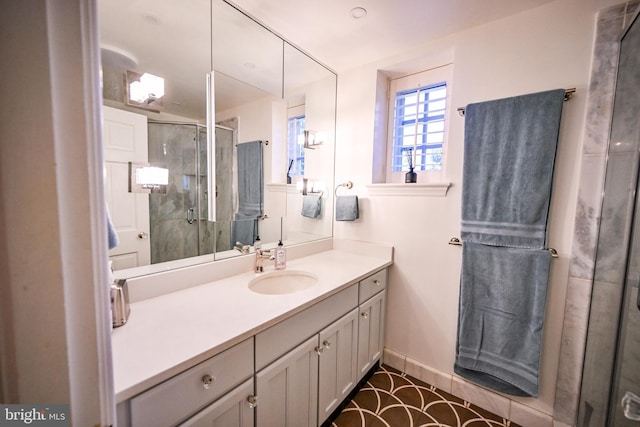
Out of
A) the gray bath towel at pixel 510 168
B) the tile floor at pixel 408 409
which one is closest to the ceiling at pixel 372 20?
the gray bath towel at pixel 510 168

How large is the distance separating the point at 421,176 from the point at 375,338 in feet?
3.92

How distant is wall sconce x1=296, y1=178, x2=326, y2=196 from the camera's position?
1.98 meters

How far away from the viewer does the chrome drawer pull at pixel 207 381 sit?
784mm

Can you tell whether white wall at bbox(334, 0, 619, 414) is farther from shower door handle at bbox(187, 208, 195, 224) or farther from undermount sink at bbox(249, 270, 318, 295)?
shower door handle at bbox(187, 208, 195, 224)

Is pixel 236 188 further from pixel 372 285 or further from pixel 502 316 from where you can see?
pixel 502 316

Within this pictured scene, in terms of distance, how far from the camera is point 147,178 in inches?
45.1

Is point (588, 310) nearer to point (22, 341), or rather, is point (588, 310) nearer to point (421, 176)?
point (421, 176)

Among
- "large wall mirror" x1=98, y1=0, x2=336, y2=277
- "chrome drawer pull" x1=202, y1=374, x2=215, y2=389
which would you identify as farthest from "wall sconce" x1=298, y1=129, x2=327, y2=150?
"chrome drawer pull" x1=202, y1=374, x2=215, y2=389

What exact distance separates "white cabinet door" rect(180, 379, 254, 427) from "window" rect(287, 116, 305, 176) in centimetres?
139

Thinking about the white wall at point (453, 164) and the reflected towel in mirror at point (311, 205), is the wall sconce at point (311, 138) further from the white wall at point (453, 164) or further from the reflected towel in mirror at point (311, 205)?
the reflected towel in mirror at point (311, 205)

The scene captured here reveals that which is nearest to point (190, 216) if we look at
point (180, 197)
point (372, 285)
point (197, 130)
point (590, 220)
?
point (180, 197)

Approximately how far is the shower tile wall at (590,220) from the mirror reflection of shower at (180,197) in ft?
6.24

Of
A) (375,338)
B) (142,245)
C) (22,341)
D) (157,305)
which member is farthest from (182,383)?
(375,338)

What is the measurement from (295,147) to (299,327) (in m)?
1.33
